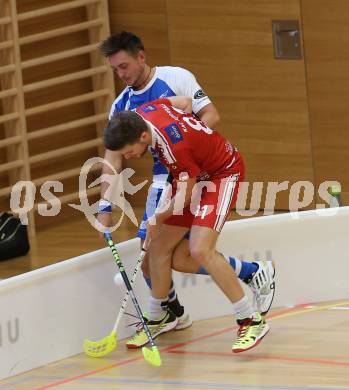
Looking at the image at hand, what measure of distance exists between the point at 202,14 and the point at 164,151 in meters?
2.80

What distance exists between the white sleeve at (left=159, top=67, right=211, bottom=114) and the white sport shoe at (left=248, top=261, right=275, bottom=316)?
777 millimetres

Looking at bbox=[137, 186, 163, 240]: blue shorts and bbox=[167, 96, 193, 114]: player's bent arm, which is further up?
bbox=[167, 96, 193, 114]: player's bent arm

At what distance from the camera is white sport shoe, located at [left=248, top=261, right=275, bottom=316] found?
5.96 metres

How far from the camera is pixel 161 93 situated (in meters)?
5.87

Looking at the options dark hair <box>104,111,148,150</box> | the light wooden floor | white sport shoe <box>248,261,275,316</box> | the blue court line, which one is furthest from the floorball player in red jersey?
the blue court line

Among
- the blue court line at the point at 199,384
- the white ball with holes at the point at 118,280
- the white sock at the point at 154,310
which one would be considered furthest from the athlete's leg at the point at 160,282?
the blue court line at the point at 199,384

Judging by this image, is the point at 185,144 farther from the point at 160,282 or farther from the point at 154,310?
the point at 154,310

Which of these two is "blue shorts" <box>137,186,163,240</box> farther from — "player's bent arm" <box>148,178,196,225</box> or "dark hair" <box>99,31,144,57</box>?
"dark hair" <box>99,31,144,57</box>

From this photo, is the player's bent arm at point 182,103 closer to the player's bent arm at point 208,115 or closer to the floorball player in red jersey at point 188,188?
the floorball player in red jersey at point 188,188

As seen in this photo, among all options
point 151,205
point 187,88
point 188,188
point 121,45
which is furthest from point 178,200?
point 121,45

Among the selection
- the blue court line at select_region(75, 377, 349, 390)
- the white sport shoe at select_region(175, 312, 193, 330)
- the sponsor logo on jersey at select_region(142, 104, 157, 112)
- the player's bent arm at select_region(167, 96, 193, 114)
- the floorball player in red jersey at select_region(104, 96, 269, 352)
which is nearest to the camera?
the blue court line at select_region(75, 377, 349, 390)

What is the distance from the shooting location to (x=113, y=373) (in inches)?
218

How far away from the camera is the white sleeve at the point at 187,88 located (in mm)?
5891

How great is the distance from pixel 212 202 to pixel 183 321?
748 mm
